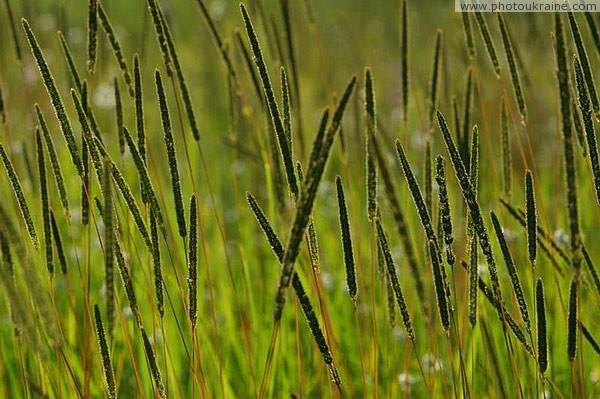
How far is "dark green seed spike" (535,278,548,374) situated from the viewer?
93cm

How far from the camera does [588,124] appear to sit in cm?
95

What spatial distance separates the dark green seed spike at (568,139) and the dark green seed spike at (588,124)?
0.43 feet

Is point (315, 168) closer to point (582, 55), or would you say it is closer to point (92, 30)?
point (582, 55)

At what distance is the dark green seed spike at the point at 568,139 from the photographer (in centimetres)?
82

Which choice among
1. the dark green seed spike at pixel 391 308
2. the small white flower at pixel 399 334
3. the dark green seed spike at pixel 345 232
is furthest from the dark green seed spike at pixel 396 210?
the small white flower at pixel 399 334

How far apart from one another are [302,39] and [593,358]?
3.60 m

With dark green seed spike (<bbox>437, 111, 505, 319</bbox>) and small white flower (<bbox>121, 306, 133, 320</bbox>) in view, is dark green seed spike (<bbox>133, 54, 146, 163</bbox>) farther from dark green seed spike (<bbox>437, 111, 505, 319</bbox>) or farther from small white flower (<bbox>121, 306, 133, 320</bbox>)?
small white flower (<bbox>121, 306, 133, 320</bbox>)

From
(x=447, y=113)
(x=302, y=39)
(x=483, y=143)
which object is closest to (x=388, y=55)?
(x=302, y=39)

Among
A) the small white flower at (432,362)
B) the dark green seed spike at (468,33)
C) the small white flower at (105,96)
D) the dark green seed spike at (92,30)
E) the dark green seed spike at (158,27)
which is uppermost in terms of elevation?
the small white flower at (105,96)

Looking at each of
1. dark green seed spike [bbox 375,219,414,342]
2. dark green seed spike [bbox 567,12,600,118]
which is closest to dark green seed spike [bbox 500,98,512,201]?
dark green seed spike [bbox 567,12,600,118]

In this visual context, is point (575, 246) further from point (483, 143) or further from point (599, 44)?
point (483, 143)

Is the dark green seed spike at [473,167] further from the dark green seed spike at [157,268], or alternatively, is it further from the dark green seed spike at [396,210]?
the dark green seed spike at [157,268]

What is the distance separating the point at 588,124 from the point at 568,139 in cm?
14

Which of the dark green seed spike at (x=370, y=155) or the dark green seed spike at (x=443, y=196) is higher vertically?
the dark green seed spike at (x=370, y=155)
